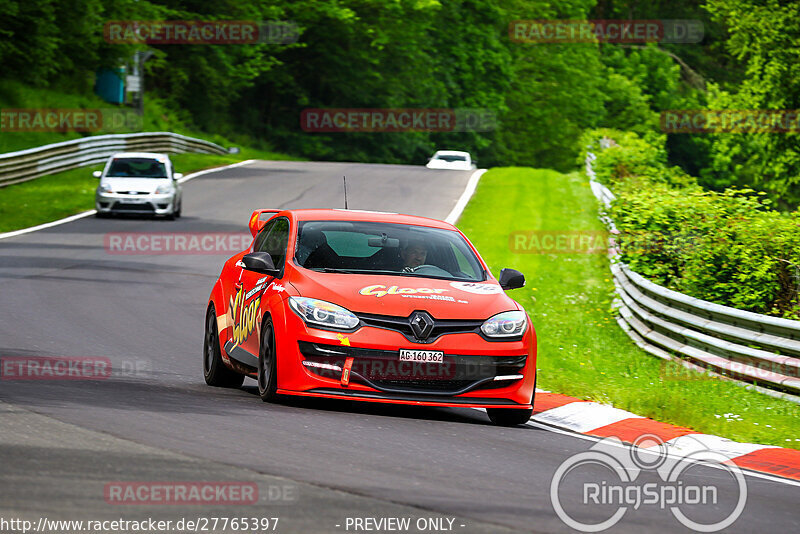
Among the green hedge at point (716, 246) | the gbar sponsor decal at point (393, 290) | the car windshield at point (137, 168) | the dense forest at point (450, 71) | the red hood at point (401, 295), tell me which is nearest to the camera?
the red hood at point (401, 295)

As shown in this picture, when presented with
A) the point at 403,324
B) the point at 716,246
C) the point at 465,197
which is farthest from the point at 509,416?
the point at 465,197

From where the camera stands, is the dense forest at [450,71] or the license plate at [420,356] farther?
the dense forest at [450,71]

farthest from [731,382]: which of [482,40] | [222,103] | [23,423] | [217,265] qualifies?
[482,40]

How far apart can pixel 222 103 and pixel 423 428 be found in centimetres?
5459

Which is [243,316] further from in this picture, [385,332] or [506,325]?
[506,325]

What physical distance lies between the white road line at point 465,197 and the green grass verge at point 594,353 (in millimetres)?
310

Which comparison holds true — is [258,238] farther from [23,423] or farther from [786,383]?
[786,383]

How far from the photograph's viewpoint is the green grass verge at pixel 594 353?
10.6 m

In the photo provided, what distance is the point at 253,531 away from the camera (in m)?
5.69

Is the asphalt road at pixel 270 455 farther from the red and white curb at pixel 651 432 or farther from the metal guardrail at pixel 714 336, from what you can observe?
the metal guardrail at pixel 714 336

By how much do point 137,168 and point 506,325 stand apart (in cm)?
2209

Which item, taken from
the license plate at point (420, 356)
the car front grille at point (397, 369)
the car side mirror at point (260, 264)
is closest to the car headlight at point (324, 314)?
the car front grille at point (397, 369)

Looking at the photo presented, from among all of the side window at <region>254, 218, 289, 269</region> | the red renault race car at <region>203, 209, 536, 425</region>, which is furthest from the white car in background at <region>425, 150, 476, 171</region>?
the red renault race car at <region>203, 209, 536, 425</region>

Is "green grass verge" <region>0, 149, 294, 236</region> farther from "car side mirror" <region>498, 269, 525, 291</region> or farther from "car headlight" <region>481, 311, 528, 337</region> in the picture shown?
"car headlight" <region>481, 311, 528, 337</region>
